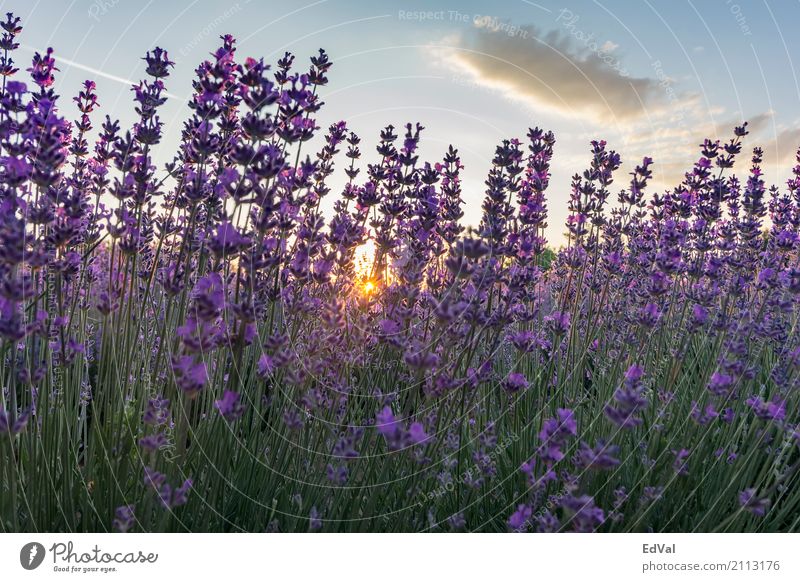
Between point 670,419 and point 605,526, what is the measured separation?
1359 mm

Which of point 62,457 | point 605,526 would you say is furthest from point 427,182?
point 62,457

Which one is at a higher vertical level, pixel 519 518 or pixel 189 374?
pixel 189 374

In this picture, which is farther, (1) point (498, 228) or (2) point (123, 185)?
(1) point (498, 228)

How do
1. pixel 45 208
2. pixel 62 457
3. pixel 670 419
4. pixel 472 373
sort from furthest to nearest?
pixel 670 419 < pixel 472 373 < pixel 62 457 < pixel 45 208

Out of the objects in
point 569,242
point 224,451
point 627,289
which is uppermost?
point 569,242

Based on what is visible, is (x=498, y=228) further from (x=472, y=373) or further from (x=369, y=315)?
(x=369, y=315)

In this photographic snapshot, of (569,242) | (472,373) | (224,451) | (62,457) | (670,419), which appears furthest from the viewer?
(569,242)

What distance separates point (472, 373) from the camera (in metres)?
3.02
